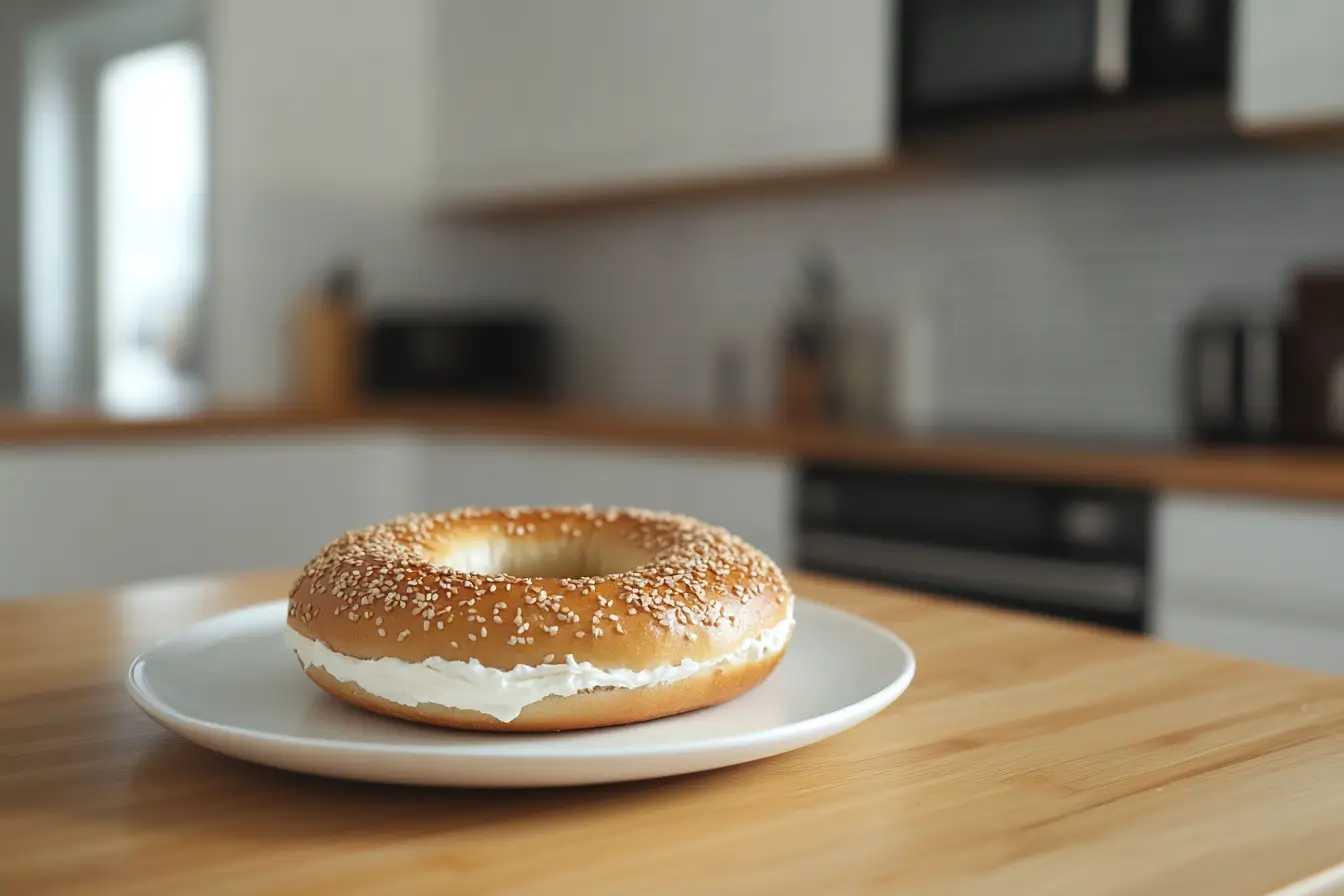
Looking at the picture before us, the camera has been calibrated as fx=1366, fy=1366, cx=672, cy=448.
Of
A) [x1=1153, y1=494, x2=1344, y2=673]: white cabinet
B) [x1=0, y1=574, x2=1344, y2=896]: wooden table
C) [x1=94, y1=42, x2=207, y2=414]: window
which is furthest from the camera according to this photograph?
[x1=94, y1=42, x2=207, y2=414]: window

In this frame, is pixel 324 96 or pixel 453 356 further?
pixel 324 96

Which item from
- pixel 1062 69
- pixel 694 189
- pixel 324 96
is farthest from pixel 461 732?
pixel 324 96

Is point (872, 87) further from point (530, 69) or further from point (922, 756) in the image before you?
point (922, 756)

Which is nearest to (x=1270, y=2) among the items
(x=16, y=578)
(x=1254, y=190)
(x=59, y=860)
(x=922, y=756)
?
(x=1254, y=190)

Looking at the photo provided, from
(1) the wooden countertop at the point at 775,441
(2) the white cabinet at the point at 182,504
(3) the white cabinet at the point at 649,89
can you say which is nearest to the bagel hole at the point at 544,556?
(1) the wooden countertop at the point at 775,441

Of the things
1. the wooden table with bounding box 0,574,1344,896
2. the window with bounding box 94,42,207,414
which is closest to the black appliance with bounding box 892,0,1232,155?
the wooden table with bounding box 0,574,1344,896

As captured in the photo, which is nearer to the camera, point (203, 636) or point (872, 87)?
point (203, 636)

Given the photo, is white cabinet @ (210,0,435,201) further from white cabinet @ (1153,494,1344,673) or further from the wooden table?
the wooden table

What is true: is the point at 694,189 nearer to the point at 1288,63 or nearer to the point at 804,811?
the point at 1288,63
